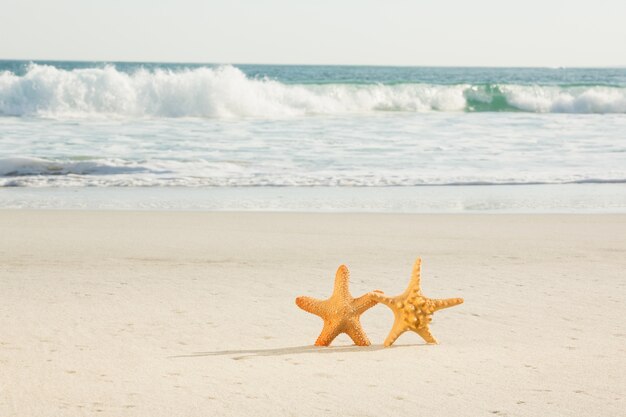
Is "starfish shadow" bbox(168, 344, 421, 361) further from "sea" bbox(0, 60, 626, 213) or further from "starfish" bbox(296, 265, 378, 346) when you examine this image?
"sea" bbox(0, 60, 626, 213)

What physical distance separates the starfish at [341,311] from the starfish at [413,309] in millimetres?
103

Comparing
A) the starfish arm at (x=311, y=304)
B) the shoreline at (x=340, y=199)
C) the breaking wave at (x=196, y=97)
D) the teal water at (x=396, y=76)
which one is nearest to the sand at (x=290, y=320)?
the starfish arm at (x=311, y=304)

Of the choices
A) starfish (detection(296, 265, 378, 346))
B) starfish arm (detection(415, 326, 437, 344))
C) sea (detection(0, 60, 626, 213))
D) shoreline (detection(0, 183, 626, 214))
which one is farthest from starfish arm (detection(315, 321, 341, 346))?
sea (detection(0, 60, 626, 213))

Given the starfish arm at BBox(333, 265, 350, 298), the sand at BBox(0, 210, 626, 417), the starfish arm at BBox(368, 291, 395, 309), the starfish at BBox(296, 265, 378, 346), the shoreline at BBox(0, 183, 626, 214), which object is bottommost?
the shoreline at BBox(0, 183, 626, 214)

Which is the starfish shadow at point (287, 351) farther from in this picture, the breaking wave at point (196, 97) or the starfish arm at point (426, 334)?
the breaking wave at point (196, 97)

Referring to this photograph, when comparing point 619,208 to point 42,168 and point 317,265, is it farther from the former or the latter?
point 42,168

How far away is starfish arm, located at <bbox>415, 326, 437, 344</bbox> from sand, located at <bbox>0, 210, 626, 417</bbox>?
0.18 feet

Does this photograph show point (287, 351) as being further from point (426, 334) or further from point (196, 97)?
point (196, 97)

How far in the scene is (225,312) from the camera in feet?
16.3

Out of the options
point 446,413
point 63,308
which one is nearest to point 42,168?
point 63,308

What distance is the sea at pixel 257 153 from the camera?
1079 cm

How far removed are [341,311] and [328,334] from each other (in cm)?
12

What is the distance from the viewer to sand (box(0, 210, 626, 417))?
Answer: 333cm

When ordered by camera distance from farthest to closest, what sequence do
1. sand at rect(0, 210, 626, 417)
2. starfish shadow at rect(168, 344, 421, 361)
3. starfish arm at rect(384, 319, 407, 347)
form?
starfish arm at rect(384, 319, 407, 347) < starfish shadow at rect(168, 344, 421, 361) < sand at rect(0, 210, 626, 417)
